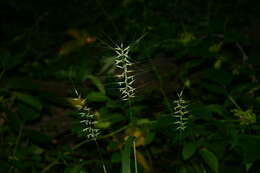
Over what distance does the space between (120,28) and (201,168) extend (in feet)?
7.26

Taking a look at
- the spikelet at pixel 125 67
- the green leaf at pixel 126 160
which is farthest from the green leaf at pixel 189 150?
the spikelet at pixel 125 67

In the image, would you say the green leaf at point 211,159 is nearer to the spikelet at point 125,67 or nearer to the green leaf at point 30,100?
the spikelet at point 125,67

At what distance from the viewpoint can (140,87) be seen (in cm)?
223

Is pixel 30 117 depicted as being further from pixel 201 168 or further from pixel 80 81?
pixel 201 168

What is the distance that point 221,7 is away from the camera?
3.83 meters

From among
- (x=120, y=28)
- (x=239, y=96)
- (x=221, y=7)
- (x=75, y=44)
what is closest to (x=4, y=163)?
(x=239, y=96)

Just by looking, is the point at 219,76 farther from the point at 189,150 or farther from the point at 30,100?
the point at 30,100

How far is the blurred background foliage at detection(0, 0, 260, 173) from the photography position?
6.22 feet

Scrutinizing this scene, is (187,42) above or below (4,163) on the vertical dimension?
above

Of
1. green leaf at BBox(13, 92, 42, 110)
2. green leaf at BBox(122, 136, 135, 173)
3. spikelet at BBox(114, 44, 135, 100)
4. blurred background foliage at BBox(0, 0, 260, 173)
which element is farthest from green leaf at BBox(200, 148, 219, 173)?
green leaf at BBox(13, 92, 42, 110)

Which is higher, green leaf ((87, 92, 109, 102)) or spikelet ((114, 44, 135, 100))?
green leaf ((87, 92, 109, 102))

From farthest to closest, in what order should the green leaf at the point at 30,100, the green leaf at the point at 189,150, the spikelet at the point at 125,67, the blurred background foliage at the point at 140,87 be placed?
the green leaf at the point at 30,100 < the blurred background foliage at the point at 140,87 < the green leaf at the point at 189,150 < the spikelet at the point at 125,67

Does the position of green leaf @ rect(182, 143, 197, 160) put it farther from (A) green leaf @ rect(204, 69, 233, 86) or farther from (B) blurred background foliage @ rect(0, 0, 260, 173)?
(A) green leaf @ rect(204, 69, 233, 86)

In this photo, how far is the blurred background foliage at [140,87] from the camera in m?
1.90
